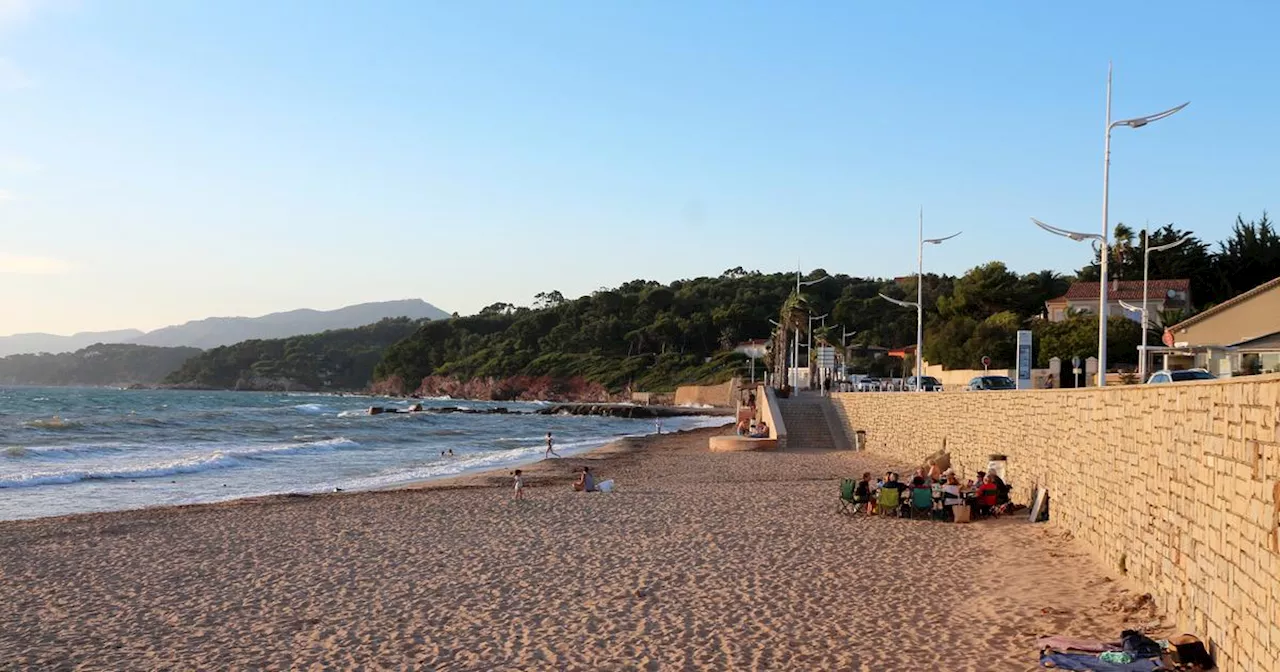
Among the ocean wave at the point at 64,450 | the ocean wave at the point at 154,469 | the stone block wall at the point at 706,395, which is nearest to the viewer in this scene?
the ocean wave at the point at 154,469

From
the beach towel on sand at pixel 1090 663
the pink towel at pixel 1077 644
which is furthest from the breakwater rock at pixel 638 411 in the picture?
the beach towel on sand at pixel 1090 663

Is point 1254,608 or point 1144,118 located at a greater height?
point 1144,118

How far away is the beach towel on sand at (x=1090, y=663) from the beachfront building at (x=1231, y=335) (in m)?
24.5

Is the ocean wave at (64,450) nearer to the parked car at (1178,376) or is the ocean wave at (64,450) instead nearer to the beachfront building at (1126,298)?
the parked car at (1178,376)

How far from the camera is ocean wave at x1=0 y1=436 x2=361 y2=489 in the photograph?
26625 mm

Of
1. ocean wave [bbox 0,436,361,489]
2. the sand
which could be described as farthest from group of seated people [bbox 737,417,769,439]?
the sand

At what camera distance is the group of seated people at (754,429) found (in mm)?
36053

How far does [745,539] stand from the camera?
47.8 feet

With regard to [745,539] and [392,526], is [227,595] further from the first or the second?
[745,539]

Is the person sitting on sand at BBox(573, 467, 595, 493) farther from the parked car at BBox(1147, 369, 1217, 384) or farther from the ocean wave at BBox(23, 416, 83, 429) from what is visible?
the ocean wave at BBox(23, 416, 83, 429)

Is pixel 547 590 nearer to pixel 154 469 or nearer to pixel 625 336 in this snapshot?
pixel 154 469

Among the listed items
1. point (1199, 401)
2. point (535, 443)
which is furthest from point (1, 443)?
point (1199, 401)

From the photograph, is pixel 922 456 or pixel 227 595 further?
pixel 922 456

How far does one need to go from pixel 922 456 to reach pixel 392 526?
15271mm
